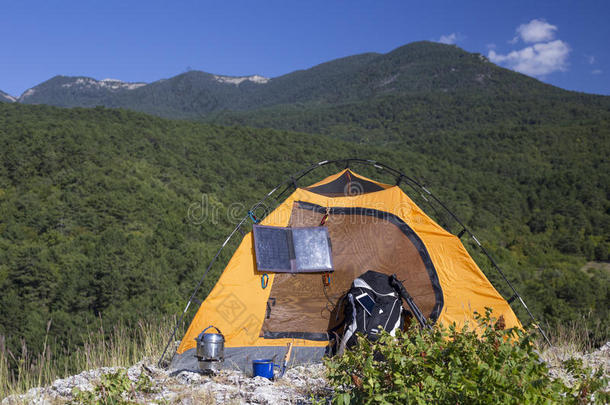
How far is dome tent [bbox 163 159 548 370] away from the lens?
197 inches

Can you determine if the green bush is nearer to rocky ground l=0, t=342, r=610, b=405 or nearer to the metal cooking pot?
rocky ground l=0, t=342, r=610, b=405

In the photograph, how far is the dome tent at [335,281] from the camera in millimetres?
5000

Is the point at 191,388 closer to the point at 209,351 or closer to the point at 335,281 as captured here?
the point at 209,351

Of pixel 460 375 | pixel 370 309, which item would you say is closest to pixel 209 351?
pixel 370 309

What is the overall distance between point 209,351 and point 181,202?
25610 mm

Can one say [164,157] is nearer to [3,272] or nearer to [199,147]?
[199,147]

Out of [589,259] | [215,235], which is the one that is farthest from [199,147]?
[589,259]

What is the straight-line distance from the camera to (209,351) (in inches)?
173

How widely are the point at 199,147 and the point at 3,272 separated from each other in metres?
24.4

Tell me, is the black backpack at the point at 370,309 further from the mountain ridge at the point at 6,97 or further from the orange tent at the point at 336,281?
the mountain ridge at the point at 6,97

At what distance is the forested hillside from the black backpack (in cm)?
304

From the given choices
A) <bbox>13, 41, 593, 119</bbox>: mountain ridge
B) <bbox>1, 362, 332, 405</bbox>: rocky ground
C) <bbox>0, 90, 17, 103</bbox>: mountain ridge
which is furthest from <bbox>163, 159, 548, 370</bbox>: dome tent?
<bbox>0, 90, 17, 103</bbox>: mountain ridge

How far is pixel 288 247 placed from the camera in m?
5.33

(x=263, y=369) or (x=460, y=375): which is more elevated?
(x=460, y=375)
